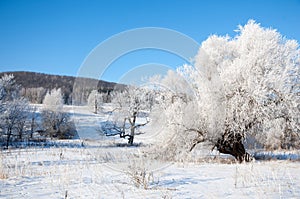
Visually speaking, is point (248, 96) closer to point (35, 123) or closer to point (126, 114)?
point (126, 114)

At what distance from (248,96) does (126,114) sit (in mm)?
18520

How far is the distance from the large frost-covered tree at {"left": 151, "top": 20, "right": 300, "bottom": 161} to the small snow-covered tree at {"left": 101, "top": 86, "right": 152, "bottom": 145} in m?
14.7

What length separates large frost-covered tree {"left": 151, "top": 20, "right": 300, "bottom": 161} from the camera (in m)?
10.9

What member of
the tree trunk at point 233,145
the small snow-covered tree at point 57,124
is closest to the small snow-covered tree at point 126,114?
the tree trunk at point 233,145

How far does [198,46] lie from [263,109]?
5574 millimetres

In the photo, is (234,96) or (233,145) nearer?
(234,96)

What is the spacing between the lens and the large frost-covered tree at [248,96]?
10914mm

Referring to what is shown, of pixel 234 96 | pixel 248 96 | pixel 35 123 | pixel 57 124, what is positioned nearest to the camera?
pixel 248 96

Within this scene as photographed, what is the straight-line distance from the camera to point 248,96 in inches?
433

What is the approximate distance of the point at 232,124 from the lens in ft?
36.5

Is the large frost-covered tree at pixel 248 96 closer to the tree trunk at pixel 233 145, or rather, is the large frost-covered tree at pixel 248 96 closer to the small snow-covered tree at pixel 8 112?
the tree trunk at pixel 233 145

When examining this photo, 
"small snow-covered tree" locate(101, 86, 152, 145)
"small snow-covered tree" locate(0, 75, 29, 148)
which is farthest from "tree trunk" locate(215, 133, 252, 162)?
"small snow-covered tree" locate(0, 75, 29, 148)

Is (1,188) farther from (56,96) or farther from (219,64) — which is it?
(56,96)

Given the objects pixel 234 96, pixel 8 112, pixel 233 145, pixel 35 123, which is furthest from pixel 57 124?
pixel 234 96
